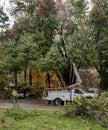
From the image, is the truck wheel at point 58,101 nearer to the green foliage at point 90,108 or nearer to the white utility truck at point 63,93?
the white utility truck at point 63,93

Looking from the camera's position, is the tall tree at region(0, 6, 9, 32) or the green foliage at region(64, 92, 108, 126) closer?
the green foliage at region(64, 92, 108, 126)

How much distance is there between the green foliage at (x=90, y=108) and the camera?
54.2ft

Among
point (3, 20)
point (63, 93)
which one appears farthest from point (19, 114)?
point (3, 20)

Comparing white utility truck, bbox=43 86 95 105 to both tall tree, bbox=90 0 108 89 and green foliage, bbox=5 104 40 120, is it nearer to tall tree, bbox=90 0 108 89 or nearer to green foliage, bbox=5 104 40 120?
tall tree, bbox=90 0 108 89

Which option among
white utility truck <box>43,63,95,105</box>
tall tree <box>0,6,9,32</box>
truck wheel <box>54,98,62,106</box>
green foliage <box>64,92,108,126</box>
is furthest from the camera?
tall tree <box>0,6,9,32</box>

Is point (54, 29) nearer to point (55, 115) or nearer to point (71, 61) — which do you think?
point (71, 61)

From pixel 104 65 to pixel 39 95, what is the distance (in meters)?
9.90

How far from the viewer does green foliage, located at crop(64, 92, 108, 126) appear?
1653cm

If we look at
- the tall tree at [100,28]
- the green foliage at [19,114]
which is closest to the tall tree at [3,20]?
the tall tree at [100,28]

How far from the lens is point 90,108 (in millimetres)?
17422

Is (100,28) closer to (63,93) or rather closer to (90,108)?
(63,93)

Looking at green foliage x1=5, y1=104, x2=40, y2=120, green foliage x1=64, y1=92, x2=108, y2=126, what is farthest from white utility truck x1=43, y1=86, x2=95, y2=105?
green foliage x1=64, y1=92, x2=108, y2=126

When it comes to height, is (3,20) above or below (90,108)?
above

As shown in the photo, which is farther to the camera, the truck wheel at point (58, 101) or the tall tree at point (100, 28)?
the tall tree at point (100, 28)
